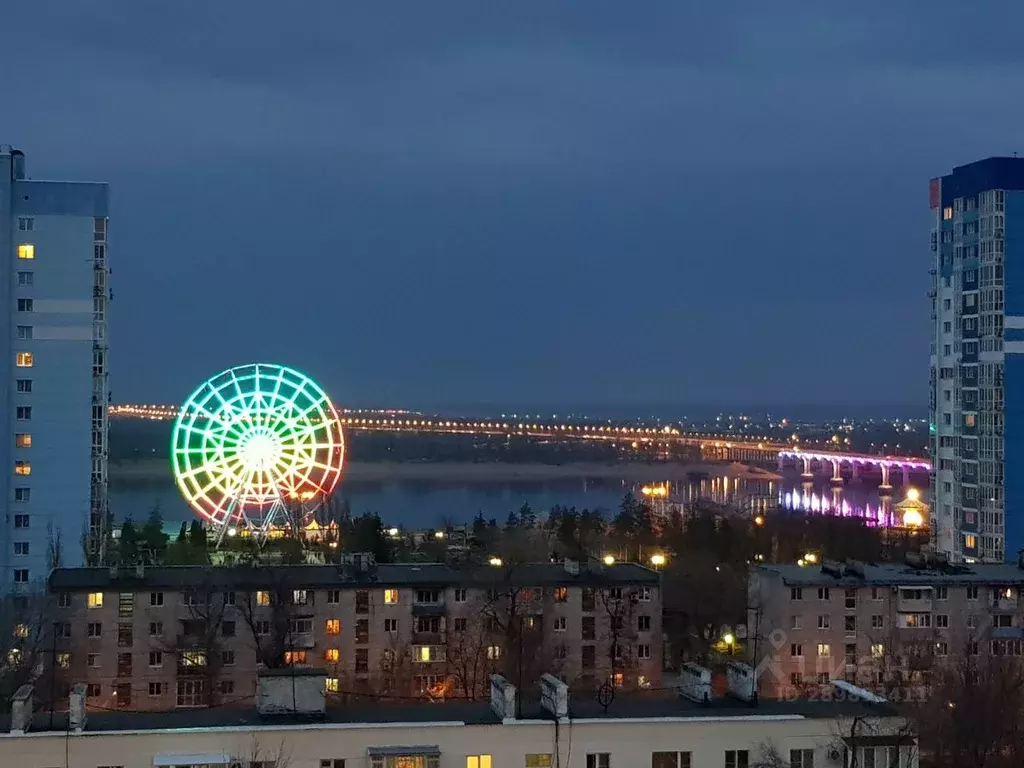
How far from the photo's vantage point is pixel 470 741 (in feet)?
22.8

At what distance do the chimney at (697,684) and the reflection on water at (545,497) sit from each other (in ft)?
82.7

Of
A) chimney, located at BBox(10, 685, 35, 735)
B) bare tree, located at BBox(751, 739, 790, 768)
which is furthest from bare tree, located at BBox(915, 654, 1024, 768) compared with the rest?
chimney, located at BBox(10, 685, 35, 735)

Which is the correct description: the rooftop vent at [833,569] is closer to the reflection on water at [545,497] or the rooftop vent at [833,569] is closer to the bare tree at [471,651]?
the bare tree at [471,651]

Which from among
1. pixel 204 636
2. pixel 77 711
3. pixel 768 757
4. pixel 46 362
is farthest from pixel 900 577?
pixel 46 362

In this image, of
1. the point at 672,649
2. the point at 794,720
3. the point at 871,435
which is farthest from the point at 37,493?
the point at 871,435

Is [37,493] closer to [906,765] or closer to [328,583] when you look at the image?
[328,583]

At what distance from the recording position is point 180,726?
6.94 metres

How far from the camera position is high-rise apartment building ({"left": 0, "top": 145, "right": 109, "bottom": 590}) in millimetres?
17734

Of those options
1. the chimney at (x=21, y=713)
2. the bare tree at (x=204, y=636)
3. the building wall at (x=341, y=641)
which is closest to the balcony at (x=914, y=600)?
the building wall at (x=341, y=641)

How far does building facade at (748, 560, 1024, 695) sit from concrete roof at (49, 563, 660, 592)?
3.89 feet

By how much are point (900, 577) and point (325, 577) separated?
203 inches

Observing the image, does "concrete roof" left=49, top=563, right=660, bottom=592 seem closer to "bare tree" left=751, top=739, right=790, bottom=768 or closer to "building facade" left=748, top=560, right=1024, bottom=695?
"building facade" left=748, top=560, right=1024, bottom=695

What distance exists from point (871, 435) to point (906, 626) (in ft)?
280

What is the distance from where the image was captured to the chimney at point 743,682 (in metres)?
7.79
